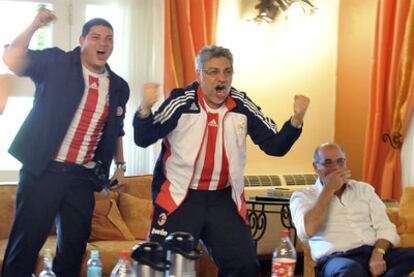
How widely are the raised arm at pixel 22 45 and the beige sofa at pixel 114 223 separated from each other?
1.26 metres

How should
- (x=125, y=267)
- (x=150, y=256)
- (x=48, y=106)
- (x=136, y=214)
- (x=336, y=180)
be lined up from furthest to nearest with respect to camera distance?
(x=136, y=214), (x=336, y=180), (x=48, y=106), (x=125, y=267), (x=150, y=256)

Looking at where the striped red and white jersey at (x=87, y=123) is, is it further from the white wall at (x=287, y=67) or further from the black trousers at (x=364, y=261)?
the white wall at (x=287, y=67)

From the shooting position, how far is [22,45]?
99.6 inches

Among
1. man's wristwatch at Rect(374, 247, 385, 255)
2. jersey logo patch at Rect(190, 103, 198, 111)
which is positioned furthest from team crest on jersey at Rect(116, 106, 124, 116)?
man's wristwatch at Rect(374, 247, 385, 255)

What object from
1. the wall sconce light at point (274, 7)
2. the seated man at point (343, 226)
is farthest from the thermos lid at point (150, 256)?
the wall sconce light at point (274, 7)

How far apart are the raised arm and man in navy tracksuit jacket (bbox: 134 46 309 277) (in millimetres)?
540

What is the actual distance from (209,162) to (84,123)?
544 mm

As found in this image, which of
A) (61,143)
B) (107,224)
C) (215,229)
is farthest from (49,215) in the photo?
(107,224)

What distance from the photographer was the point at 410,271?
10.1ft

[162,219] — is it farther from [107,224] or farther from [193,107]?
[107,224]

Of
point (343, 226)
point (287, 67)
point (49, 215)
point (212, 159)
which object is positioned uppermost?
point (287, 67)

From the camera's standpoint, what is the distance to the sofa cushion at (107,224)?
378 cm

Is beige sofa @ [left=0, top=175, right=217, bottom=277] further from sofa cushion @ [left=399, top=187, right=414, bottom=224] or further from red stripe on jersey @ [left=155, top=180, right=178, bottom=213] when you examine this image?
sofa cushion @ [left=399, top=187, right=414, bottom=224]

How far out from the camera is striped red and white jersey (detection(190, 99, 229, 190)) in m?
2.70
